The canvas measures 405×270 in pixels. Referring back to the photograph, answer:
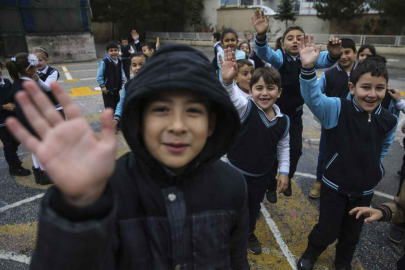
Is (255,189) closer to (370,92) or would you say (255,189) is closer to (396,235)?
(370,92)

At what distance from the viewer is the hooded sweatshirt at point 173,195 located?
1072 mm

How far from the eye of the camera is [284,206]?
11.7 ft

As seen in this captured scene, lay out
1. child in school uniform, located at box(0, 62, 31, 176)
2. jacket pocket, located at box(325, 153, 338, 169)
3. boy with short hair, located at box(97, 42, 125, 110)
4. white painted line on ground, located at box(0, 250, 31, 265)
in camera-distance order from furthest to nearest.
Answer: boy with short hair, located at box(97, 42, 125, 110) → child in school uniform, located at box(0, 62, 31, 176) → white painted line on ground, located at box(0, 250, 31, 265) → jacket pocket, located at box(325, 153, 338, 169)

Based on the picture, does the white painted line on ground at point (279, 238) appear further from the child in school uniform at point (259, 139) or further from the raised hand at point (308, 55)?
the raised hand at point (308, 55)

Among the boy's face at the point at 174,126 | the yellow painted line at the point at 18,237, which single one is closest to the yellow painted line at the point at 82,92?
the yellow painted line at the point at 18,237

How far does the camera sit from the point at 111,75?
596 centimetres

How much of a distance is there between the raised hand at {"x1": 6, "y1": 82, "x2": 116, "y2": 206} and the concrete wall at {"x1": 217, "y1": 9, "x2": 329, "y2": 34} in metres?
31.2

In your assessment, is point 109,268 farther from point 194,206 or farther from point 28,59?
point 28,59

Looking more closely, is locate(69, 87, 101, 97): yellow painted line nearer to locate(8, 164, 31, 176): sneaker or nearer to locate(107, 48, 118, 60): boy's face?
locate(107, 48, 118, 60): boy's face

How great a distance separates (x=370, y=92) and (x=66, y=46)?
17487 millimetres

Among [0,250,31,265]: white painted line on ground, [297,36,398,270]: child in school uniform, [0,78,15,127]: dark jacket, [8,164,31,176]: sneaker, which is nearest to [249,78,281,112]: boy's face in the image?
[297,36,398,270]: child in school uniform

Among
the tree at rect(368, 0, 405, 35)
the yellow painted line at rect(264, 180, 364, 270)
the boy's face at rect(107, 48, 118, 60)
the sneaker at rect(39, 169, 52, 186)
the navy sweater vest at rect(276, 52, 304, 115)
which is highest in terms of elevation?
the tree at rect(368, 0, 405, 35)

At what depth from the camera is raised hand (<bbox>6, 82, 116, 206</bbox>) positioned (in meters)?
0.73

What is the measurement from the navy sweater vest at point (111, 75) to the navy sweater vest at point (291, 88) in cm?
379
